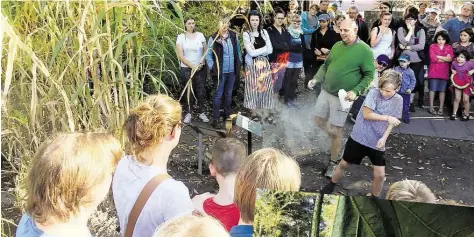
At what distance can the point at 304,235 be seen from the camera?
0.91 meters

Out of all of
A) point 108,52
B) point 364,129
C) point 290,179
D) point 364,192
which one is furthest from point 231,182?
point 364,192

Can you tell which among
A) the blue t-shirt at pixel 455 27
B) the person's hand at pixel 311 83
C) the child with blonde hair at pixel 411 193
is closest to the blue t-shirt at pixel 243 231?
the child with blonde hair at pixel 411 193

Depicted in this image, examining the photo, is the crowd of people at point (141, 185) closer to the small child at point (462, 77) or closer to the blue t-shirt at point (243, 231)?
the blue t-shirt at point (243, 231)

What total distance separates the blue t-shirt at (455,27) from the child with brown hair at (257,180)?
5.00 feet

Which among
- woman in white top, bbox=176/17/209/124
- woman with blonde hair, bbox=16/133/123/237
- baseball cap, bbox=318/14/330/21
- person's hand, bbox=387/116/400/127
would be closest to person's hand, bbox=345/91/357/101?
person's hand, bbox=387/116/400/127

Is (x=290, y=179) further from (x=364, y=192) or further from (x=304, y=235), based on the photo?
(x=364, y=192)

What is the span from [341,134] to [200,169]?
0.83 metres

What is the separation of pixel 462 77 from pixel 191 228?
187 cm

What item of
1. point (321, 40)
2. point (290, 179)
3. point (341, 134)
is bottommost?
point (341, 134)

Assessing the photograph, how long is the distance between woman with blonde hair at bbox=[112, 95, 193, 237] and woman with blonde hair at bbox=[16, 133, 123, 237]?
200 millimetres

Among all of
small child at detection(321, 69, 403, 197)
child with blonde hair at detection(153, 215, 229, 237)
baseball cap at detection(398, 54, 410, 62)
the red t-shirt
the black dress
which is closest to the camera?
child with blonde hair at detection(153, 215, 229, 237)

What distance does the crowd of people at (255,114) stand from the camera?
1121mm

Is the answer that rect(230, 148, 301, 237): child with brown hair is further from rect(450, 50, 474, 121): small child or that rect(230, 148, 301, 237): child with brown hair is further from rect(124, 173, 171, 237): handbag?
rect(450, 50, 474, 121): small child

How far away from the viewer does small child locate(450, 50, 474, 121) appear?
7.32 feet
